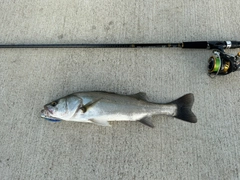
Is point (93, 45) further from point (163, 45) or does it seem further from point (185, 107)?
point (185, 107)

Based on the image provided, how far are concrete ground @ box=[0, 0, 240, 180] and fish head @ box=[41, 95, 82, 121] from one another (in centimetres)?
25

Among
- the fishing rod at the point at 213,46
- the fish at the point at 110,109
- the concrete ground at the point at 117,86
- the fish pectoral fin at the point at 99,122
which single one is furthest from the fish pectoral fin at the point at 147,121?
the fishing rod at the point at 213,46

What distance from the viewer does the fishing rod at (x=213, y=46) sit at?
210 centimetres

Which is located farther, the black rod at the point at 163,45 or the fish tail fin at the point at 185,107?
the black rod at the point at 163,45

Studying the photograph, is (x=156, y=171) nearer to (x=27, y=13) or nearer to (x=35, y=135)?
(x=35, y=135)

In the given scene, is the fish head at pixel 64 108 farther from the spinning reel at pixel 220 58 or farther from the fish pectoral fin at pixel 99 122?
the spinning reel at pixel 220 58

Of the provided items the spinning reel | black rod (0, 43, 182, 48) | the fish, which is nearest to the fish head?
the fish

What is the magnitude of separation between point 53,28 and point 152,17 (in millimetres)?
1193

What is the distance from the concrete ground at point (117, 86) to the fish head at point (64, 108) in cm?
25

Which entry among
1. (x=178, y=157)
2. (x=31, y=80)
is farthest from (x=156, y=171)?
(x=31, y=80)

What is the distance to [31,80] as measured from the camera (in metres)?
2.39

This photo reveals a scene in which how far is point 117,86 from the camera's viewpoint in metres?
2.30

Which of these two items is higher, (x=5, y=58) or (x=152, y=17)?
(x=152, y=17)

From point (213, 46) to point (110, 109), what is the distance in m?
1.26
